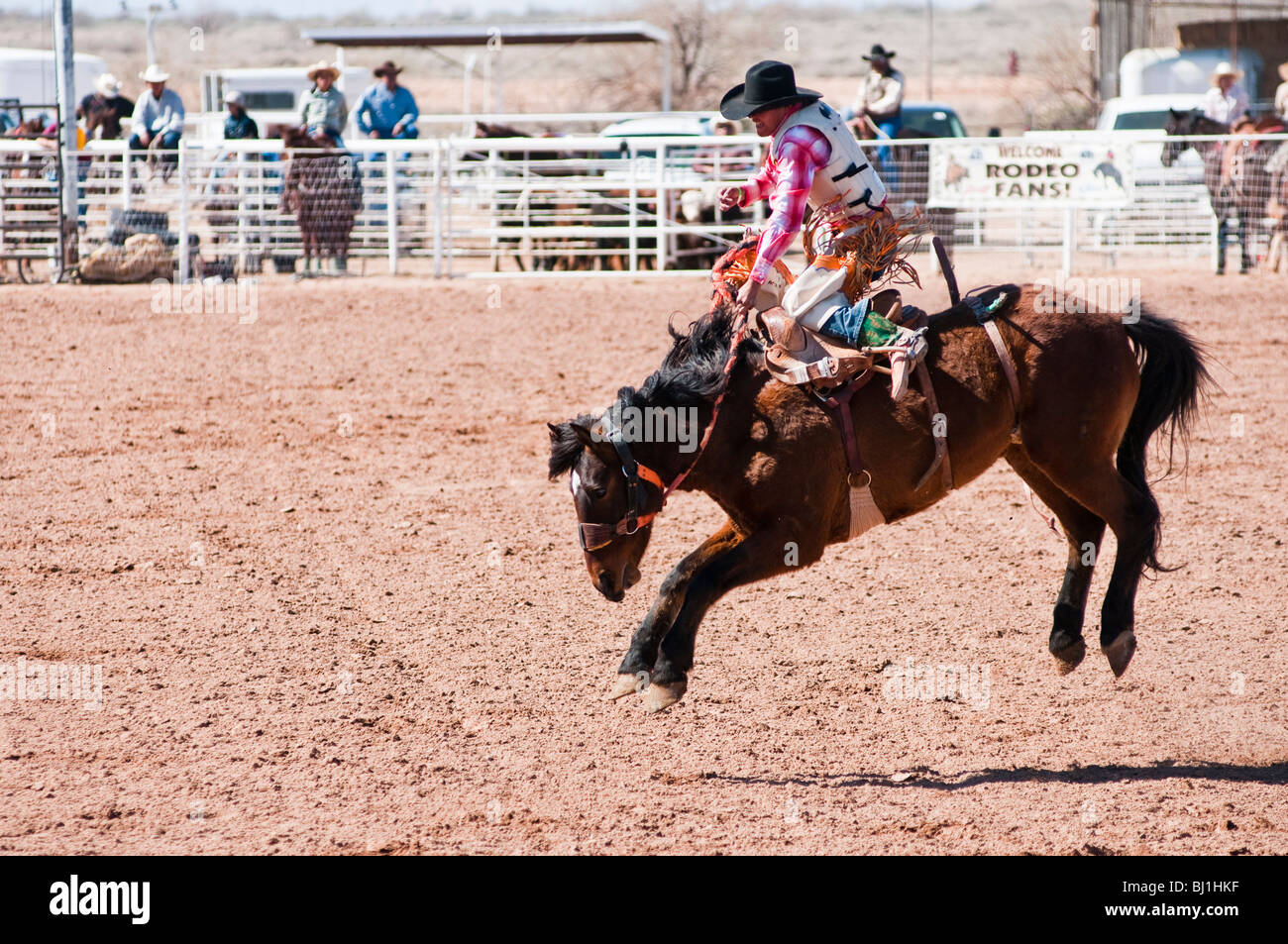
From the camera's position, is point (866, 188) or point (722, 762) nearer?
point (722, 762)

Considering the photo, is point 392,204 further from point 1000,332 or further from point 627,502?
point 627,502

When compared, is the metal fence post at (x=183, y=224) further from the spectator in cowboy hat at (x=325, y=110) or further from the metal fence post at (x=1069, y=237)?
the metal fence post at (x=1069, y=237)

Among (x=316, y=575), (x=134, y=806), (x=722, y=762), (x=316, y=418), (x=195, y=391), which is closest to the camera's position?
(x=134, y=806)

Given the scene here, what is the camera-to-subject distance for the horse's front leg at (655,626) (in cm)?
443

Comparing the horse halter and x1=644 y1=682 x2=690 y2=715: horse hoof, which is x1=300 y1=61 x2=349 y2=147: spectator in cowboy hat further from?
x1=644 y1=682 x2=690 y2=715: horse hoof

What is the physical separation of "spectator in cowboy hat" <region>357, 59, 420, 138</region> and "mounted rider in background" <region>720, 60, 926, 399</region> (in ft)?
40.1

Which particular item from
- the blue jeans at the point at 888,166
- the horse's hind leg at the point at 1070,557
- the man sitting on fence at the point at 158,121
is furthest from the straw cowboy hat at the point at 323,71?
the horse's hind leg at the point at 1070,557

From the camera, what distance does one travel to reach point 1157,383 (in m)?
5.17

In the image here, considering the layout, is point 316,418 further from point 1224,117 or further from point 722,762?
point 1224,117

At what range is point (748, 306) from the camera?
474 cm

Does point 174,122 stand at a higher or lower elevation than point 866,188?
higher

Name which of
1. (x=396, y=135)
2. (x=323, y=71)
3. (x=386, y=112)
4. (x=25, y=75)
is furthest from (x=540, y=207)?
(x=25, y=75)

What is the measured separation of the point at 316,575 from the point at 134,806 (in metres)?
2.46
